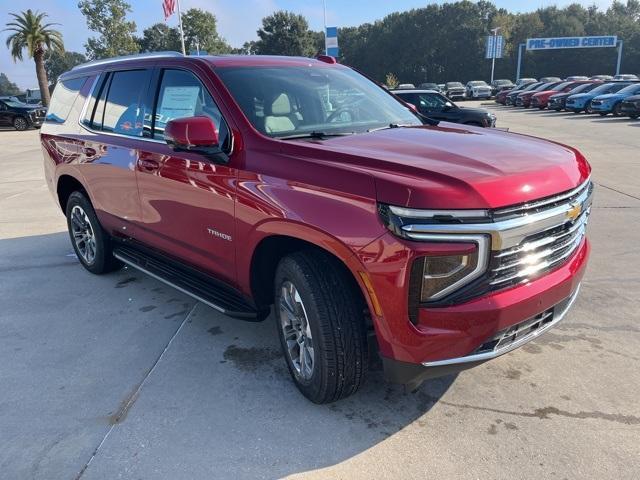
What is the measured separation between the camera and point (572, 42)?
65188 millimetres

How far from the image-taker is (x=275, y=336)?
3.93 meters

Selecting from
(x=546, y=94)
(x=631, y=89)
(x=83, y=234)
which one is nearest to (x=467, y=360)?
(x=83, y=234)

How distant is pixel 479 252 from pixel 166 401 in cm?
202

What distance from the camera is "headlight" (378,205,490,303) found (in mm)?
2262

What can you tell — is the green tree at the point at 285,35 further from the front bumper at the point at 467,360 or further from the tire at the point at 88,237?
the front bumper at the point at 467,360

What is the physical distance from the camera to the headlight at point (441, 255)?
226 cm

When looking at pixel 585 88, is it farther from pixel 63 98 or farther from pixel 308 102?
pixel 308 102

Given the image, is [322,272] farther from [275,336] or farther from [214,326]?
[214,326]

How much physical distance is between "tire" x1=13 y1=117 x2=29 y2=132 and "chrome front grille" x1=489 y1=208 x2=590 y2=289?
2809 centimetres

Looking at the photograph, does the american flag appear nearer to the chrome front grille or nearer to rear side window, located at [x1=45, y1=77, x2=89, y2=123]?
rear side window, located at [x1=45, y1=77, x2=89, y2=123]

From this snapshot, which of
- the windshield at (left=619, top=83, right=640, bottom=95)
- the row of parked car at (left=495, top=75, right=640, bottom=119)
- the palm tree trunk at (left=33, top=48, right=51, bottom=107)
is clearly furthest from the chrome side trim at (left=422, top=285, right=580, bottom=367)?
the palm tree trunk at (left=33, top=48, right=51, bottom=107)

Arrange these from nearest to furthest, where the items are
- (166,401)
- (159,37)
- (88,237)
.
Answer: (166,401)
(88,237)
(159,37)

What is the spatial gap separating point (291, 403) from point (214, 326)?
1.25 m

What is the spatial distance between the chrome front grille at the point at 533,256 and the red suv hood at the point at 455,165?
0.21 m
